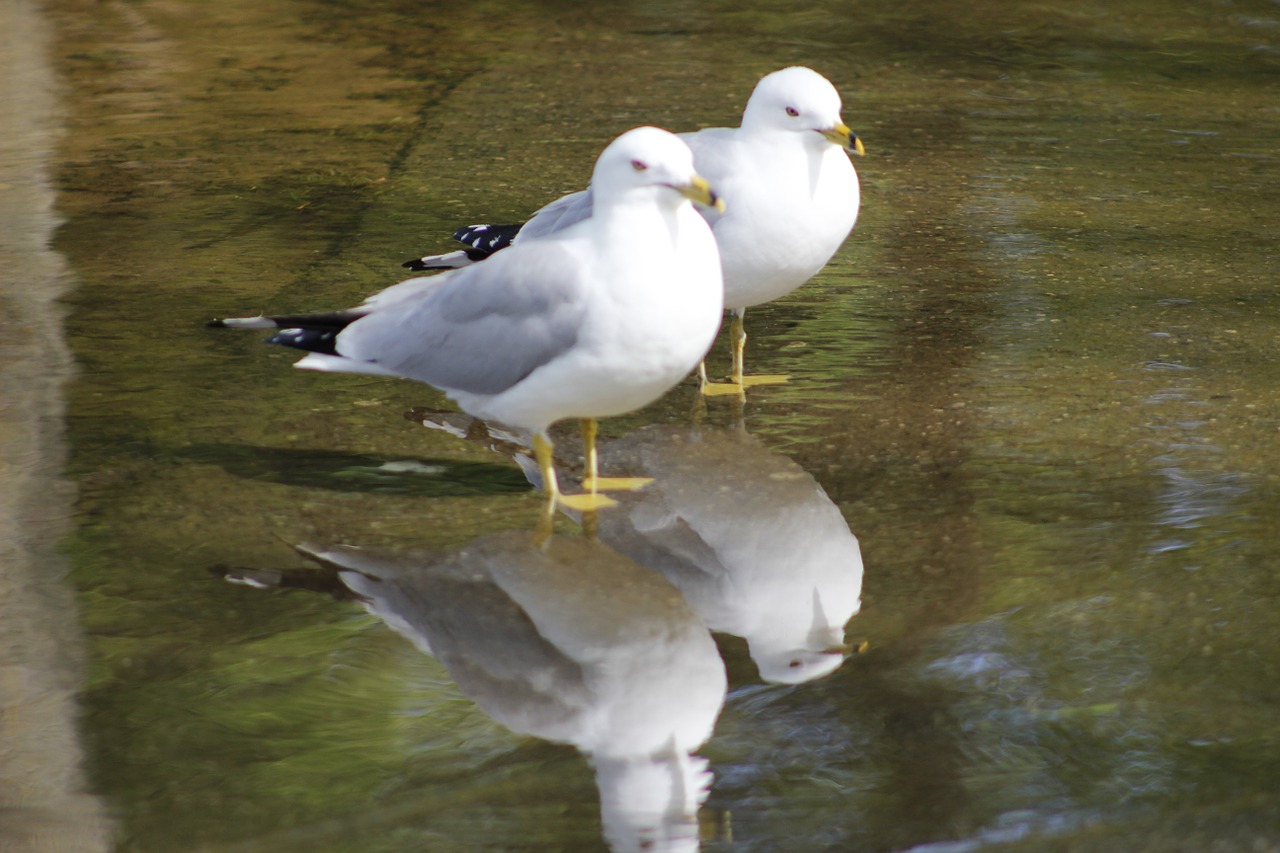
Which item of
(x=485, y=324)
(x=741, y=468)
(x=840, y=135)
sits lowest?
(x=741, y=468)

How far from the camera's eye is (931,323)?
5383 millimetres

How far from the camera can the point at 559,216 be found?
4785 mm

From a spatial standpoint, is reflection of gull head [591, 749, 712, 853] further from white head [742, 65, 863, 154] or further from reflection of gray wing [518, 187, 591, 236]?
white head [742, 65, 863, 154]

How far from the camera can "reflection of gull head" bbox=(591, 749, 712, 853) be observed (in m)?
2.70

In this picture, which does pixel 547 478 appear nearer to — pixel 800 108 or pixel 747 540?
pixel 747 540

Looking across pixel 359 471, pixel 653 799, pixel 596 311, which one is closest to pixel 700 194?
pixel 596 311

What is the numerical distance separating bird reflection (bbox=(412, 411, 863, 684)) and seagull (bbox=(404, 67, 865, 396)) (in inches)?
19.3

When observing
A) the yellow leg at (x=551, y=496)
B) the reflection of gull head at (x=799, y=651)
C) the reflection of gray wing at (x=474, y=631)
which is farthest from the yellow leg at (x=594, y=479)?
the reflection of gull head at (x=799, y=651)

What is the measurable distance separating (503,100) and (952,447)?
4.72 metres

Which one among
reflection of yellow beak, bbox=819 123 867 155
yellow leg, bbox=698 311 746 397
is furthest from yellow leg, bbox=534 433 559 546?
reflection of yellow beak, bbox=819 123 867 155

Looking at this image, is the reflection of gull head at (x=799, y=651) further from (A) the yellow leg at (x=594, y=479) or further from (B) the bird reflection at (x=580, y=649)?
(A) the yellow leg at (x=594, y=479)

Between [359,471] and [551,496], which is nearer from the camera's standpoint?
[551,496]

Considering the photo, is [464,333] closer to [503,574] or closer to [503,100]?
[503,574]

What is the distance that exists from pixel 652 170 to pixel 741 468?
101 cm
